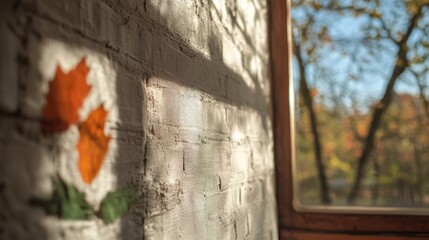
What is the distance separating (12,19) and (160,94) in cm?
46

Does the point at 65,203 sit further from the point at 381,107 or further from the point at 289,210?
the point at 381,107

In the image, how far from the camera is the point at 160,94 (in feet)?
3.19

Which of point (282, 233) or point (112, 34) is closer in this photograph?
point (112, 34)

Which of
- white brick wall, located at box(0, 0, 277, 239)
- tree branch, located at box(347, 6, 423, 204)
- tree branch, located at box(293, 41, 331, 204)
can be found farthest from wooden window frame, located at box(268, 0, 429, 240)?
tree branch, located at box(293, 41, 331, 204)

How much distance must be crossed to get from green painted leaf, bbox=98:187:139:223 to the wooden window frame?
167 cm

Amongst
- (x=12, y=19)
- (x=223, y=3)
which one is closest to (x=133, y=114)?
(x=12, y=19)

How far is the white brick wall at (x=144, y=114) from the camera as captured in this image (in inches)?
21.6

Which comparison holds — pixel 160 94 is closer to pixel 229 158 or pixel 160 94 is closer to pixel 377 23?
pixel 229 158

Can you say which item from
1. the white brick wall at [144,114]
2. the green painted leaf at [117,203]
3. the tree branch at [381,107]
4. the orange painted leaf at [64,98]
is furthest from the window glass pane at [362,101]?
the orange painted leaf at [64,98]

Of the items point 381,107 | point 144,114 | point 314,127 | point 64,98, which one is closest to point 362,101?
point 381,107

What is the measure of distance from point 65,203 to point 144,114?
1.01ft

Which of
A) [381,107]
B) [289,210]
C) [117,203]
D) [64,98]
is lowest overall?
[289,210]

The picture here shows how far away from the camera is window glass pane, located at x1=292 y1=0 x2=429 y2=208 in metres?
4.27

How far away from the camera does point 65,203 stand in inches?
24.3
